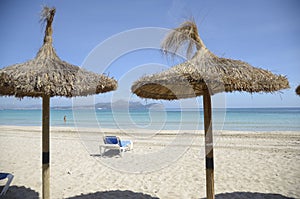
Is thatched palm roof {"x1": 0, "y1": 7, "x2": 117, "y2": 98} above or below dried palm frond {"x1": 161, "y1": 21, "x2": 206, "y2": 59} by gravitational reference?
below

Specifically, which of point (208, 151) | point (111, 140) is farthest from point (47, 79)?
point (111, 140)

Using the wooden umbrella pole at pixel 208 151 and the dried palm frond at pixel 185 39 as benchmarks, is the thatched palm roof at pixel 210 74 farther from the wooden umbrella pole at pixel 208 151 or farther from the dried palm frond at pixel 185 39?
the wooden umbrella pole at pixel 208 151

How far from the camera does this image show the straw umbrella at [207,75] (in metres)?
2.48

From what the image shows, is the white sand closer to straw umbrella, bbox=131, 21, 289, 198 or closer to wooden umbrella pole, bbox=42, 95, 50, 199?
wooden umbrella pole, bbox=42, 95, 50, 199

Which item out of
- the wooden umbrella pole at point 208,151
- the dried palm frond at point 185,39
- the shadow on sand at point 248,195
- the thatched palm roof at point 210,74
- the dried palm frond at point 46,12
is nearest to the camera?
the thatched palm roof at point 210,74

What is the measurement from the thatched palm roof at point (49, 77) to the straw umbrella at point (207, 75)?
68 centimetres

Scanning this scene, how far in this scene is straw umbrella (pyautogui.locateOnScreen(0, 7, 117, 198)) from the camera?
2.69 meters

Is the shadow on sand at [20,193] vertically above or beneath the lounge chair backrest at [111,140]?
beneath

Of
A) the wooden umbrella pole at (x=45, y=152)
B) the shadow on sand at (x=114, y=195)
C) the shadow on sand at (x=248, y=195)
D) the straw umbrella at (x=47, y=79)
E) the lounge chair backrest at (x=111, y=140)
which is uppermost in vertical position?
the straw umbrella at (x=47, y=79)

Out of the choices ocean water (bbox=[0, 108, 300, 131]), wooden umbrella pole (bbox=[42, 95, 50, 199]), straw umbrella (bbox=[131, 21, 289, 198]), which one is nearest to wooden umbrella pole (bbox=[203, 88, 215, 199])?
straw umbrella (bbox=[131, 21, 289, 198])

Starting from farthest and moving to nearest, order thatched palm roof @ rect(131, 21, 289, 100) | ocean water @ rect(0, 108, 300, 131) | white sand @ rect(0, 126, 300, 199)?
ocean water @ rect(0, 108, 300, 131) → white sand @ rect(0, 126, 300, 199) → thatched palm roof @ rect(131, 21, 289, 100)

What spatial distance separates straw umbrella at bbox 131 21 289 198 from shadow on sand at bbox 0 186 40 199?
2.63 metres

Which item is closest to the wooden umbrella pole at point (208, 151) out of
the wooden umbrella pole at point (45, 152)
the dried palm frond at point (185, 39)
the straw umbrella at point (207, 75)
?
the straw umbrella at point (207, 75)

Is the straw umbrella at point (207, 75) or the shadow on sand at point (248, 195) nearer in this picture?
the straw umbrella at point (207, 75)
